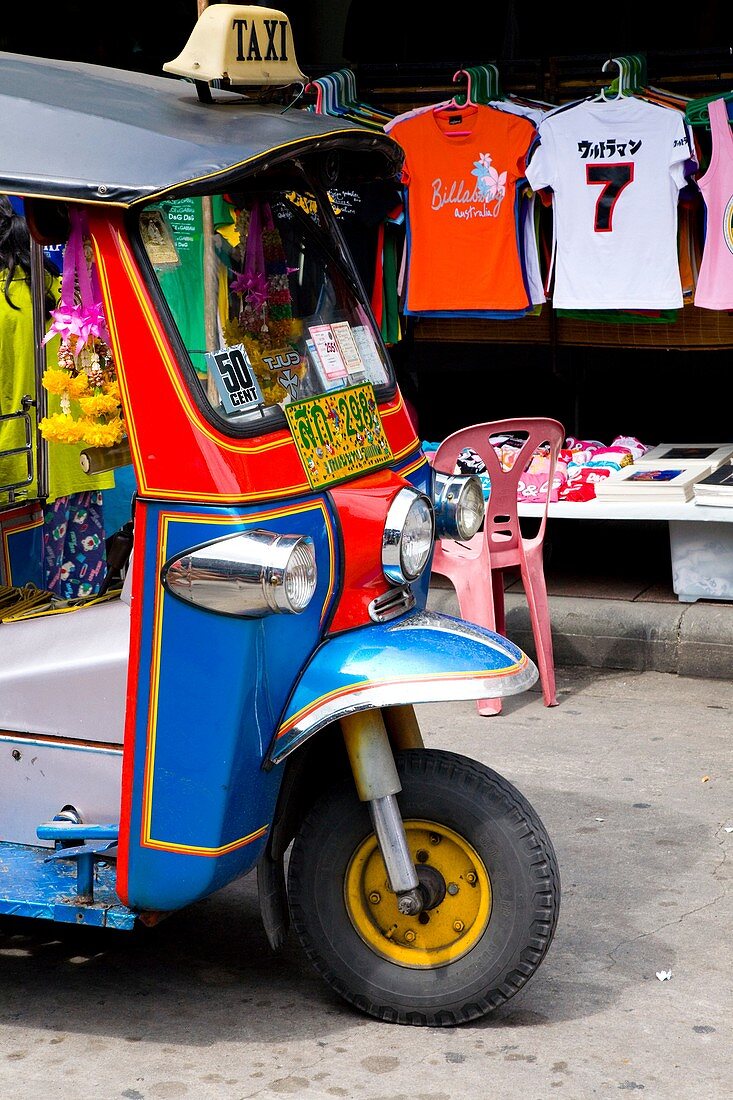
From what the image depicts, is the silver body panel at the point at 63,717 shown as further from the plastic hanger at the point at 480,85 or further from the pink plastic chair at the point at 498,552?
the plastic hanger at the point at 480,85

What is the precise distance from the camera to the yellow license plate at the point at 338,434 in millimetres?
3242

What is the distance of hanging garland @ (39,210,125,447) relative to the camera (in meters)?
3.26

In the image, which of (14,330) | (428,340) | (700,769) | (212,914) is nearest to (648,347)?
(428,340)

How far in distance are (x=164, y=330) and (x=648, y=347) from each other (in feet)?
15.6

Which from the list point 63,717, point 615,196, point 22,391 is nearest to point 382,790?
point 63,717

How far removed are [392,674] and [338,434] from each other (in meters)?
0.59

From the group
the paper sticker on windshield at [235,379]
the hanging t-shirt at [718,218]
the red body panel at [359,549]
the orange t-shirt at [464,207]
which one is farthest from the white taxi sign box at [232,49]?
the orange t-shirt at [464,207]

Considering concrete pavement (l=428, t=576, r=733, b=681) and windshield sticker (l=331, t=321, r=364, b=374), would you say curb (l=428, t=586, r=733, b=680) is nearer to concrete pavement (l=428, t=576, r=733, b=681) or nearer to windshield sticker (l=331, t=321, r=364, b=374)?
concrete pavement (l=428, t=576, r=733, b=681)

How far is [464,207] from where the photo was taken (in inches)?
277

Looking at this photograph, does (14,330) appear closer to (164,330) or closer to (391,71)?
(164,330)

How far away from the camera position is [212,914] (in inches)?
158

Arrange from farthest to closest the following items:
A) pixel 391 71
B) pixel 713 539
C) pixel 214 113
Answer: pixel 391 71
pixel 713 539
pixel 214 113

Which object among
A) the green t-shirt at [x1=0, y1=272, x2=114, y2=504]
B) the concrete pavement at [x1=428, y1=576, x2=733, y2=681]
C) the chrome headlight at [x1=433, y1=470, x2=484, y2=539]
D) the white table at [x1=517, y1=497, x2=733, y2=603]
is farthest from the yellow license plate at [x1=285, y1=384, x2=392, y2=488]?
the concrete pavement at [x1=428, y1=576, x2=733, y2=681]

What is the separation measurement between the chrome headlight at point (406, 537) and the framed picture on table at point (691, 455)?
3455 millimetres
